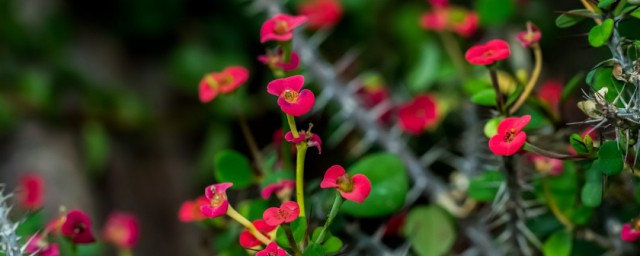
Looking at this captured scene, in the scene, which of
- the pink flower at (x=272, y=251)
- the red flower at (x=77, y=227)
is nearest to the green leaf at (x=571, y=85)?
the pink flower at (x=272, y=251)

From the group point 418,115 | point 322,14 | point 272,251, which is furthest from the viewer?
point 322,14

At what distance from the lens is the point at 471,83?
2.83ft

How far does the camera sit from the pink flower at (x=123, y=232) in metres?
0.93

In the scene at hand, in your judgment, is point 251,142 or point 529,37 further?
point 251,142

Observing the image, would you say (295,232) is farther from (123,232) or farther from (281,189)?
(123,232)

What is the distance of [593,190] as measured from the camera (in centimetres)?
75

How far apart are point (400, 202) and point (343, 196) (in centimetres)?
22

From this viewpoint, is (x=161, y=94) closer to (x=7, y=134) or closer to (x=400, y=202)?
(x=7, y=134)

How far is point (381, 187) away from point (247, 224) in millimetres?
243

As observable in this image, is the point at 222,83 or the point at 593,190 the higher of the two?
the point at 222,83

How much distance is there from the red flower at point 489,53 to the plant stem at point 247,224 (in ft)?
0.87

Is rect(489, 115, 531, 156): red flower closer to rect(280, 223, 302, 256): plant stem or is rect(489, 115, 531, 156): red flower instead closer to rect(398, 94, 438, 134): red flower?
rect(280, 223, 302, 256): plant stem

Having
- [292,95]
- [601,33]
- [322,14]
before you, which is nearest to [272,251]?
[292,95]

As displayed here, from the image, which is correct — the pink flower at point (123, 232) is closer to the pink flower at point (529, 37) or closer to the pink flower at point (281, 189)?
the pink flower at point (281, 189)
